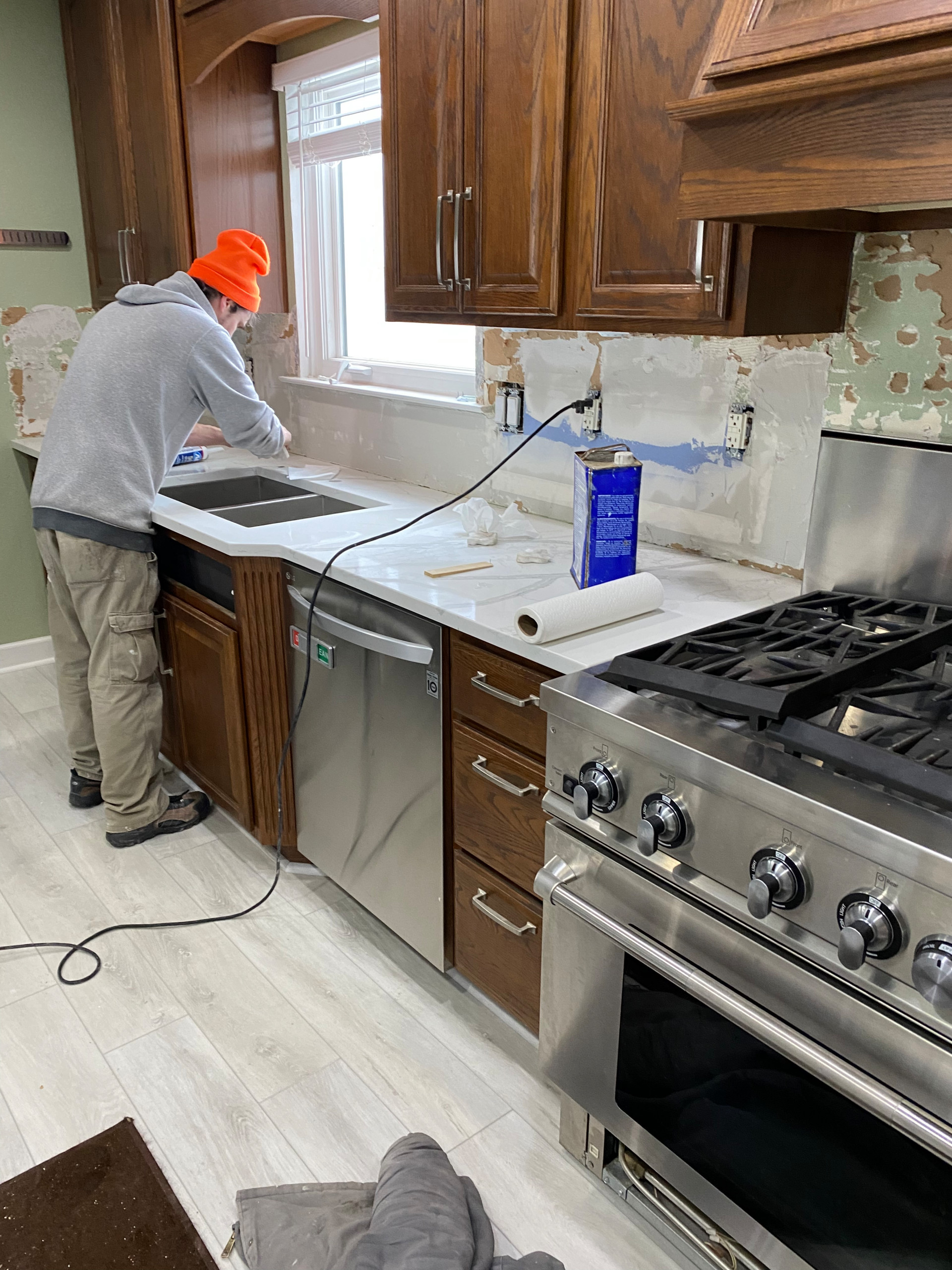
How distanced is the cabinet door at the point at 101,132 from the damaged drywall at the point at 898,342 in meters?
2.47

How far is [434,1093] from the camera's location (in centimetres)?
181

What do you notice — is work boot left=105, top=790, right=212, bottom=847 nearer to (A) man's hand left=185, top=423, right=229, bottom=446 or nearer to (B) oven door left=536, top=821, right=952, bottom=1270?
(A) man's hand left=185, top=423, right=229, bottom=446

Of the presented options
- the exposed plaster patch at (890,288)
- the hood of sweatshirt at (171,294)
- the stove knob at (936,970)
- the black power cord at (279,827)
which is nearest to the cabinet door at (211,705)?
the black power cord at (279,827)

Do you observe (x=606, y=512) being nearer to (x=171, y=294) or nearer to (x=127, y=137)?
(x=171, y=294)

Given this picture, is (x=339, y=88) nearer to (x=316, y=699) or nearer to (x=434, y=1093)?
(x=316, y=699)

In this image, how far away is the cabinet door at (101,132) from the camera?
303 centimetres

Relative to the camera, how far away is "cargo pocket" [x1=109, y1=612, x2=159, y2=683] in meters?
2.49

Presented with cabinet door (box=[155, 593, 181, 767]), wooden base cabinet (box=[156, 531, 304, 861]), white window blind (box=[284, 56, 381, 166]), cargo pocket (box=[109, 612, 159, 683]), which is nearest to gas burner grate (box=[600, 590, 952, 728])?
wooden base cabinet (box=[156, 531, 304, 861])

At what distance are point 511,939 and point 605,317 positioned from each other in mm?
1173

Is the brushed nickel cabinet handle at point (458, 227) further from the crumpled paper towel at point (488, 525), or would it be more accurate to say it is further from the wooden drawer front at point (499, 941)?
the wooden drawer front at point (499, 941)

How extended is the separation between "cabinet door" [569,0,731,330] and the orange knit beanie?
3.67 feet

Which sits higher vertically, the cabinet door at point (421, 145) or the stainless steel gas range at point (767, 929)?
the cabinet door at point (421, 145)

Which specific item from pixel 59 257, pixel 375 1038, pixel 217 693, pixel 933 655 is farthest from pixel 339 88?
pixel 375 1038

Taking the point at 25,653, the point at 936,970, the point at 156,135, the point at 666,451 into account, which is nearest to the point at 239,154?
the point at 156,135
